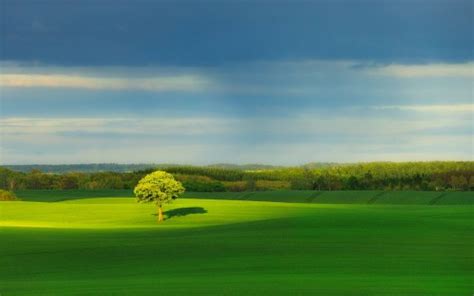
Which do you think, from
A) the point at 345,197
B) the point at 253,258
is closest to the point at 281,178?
the point at 345,197

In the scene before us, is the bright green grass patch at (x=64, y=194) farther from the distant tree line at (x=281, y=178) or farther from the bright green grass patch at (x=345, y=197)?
the bright green grass patch at (x=345, y=197)

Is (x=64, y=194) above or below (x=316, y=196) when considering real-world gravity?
above

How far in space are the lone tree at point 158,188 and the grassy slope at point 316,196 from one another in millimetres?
37322

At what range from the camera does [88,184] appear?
12138cm

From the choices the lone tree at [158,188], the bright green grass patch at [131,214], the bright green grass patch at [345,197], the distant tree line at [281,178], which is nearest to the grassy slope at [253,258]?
the lone tree at [158,188]

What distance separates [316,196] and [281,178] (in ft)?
67.7

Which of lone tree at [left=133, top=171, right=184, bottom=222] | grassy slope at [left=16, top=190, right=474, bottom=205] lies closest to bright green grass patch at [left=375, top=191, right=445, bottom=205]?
grassy slope at [left=16, top=190, right=474, bottom=205]

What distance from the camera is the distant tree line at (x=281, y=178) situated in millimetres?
113312

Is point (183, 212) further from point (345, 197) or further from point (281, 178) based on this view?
point (281, 178)

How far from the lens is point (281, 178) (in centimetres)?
12650

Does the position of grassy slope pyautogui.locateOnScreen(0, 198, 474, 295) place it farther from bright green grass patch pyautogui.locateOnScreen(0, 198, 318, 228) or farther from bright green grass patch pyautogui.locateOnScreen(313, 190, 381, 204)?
bright green grass patch pyautogui.locateOnScreen(313, 190, 381, 204)

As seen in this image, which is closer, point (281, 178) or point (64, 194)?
point (64, 194)

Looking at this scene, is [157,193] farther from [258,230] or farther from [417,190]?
[417,190]

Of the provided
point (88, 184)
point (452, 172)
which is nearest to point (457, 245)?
point (452, 172)
